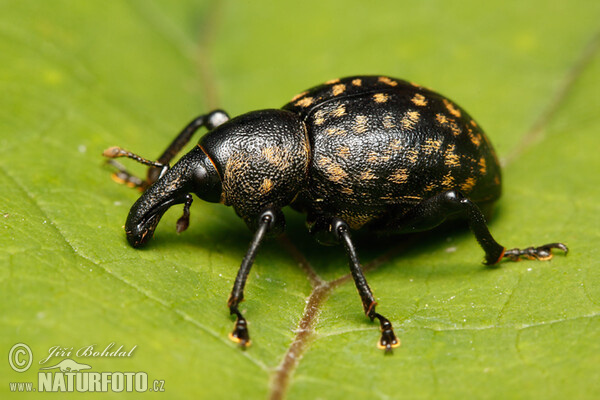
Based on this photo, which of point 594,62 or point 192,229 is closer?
point 192,229

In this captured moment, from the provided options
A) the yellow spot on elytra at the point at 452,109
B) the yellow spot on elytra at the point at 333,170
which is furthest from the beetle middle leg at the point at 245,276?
the yellow spot on elytra at the point at 452,109

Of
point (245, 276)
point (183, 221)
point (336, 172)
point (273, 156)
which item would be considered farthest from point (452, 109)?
point (183, 221)

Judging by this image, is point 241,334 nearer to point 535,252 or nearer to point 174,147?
point 174,147

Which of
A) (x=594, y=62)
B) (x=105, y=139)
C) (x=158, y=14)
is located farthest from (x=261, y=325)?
(x=594, y=62)

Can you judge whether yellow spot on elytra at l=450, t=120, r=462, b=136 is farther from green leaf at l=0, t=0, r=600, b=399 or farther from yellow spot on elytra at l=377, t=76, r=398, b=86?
green leaf at l=0, t=0, r=600, b=399

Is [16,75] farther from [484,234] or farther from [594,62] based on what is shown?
[594,62]

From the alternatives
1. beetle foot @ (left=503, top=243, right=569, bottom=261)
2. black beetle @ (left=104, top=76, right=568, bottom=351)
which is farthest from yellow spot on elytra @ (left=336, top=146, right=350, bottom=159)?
beetle foot @ (left=503, top=243, right=569, bottom=261)
